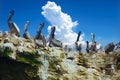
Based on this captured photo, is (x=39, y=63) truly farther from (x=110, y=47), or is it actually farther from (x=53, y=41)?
(x=110, y=47)

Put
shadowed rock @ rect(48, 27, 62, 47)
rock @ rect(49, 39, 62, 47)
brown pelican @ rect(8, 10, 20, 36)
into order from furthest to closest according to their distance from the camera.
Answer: rock @ rect(49, 39, 62, 47) < shadowed rock @ rect(48, 27, 62, 47) < brown pelican @ rect(8, 10, 20, 36)

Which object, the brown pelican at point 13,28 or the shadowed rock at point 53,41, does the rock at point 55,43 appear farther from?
the brown pelican at point 13,28

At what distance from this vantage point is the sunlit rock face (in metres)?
36.0

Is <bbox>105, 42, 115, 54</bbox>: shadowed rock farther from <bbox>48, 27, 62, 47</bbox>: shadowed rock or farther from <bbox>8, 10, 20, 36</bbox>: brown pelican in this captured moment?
<bbox>8, 10, 20, 36</bbox>: brown pelican

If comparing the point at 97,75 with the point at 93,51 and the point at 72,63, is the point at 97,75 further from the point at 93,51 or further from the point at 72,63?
the point at 93,51

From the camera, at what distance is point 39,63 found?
3800cm

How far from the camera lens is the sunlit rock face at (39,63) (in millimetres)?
35969

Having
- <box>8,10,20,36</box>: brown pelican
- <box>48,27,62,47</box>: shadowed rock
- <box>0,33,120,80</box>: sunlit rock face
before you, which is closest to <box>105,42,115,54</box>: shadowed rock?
<box>0,33,120,80</box>: sunlit rock face

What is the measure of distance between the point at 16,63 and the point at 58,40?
1071 cm

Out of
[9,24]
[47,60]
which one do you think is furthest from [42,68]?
[9,24]

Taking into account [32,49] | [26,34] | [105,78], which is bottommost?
[105,78]

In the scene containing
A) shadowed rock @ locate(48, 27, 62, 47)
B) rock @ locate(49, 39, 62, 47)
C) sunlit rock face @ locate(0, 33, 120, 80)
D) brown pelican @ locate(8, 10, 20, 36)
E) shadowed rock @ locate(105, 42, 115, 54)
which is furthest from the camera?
shadowed rock @ locate(105, 42, 115, 54)

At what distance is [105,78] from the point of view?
4206 centimetres

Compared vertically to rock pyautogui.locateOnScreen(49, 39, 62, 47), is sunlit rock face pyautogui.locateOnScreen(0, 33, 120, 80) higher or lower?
lower
